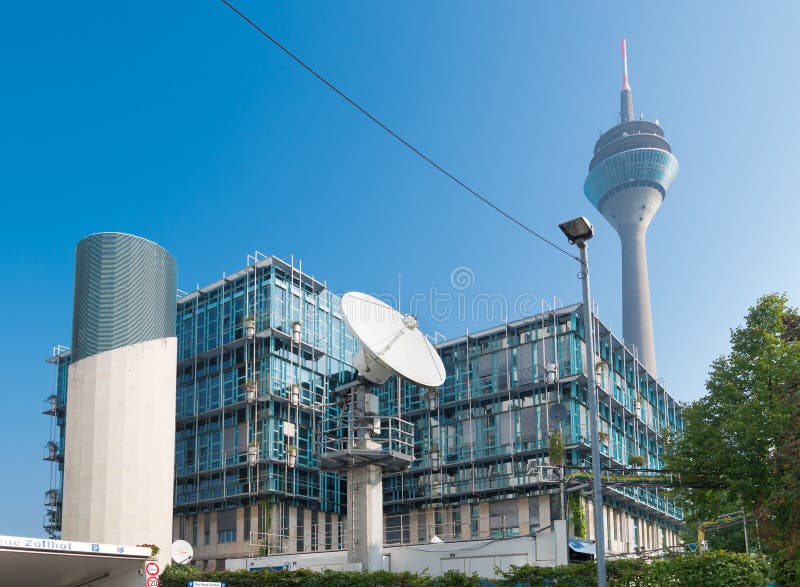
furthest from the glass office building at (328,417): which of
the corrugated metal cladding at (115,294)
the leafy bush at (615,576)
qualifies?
the leafy bush at (615,576)

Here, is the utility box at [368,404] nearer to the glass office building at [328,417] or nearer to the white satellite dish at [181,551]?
the white satellite dish at [181,551]

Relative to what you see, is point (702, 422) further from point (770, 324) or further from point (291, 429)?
point (291, 429)

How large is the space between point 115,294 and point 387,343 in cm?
1867

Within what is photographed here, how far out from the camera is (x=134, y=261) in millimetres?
50125

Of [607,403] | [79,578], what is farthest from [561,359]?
[79,578]

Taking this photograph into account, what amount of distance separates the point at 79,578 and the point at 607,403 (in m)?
45.0

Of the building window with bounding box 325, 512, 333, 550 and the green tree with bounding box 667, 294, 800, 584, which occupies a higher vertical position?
the green tree with bounding box 667, 294, 800, 584

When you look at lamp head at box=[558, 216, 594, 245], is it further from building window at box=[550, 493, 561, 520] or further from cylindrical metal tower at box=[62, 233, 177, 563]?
building window at box=[550, 493, 561, 520]

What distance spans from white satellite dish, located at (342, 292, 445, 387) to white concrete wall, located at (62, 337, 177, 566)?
1474cm

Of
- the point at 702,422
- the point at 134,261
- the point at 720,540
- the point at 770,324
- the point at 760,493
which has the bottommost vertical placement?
the point at 720,540

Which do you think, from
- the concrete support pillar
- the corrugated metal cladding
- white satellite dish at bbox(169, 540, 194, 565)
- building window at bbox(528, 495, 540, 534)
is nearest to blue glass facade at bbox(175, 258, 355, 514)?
the corrugated metal cladding

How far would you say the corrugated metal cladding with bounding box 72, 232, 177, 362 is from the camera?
48.8 m

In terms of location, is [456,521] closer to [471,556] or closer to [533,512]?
[533,512]

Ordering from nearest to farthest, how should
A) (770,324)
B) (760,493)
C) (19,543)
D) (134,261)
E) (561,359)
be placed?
1. (19,543)
2. (760,493)
3. (770,324)
4. (134,261)
5. (561,359)
